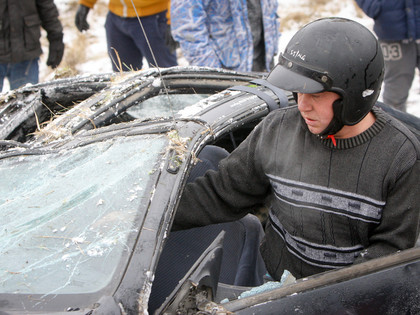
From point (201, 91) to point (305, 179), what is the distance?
0.93 meters

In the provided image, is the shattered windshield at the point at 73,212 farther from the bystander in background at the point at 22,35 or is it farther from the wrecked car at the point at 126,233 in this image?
the bystander in background at the point at 22,35

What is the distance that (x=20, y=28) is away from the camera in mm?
4328

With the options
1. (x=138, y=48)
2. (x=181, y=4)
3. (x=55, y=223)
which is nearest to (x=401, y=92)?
(x=181, y=4)

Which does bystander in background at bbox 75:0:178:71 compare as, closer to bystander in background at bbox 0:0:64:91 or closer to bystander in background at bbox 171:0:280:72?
bystander in background at bbox 0:0:64:91

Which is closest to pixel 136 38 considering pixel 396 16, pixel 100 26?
pixel 396 16

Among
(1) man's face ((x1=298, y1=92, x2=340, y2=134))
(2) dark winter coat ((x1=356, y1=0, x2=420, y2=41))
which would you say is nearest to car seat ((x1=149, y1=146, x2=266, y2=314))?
(1) man's face ((x1=298, y1=92, x2=340, y2=134))

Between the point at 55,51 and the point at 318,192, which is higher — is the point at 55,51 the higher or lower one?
the lower one

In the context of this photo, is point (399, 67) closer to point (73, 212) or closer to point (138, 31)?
point (138, 31)

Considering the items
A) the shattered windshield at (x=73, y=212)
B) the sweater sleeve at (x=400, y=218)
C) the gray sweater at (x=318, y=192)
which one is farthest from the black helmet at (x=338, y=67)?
the shattered windshield at (x=73, y=212)

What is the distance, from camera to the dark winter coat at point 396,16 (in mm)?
4090

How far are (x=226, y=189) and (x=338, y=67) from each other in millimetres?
647

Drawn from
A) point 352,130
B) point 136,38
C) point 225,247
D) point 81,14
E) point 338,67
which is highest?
point 338,67

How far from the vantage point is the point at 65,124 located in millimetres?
2080

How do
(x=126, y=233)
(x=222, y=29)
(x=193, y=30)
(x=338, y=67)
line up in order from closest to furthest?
1. (x=126, y=233)
2. (x=338, y=67)
3. (x=193, y=30)
4. (x=222, y=29)
